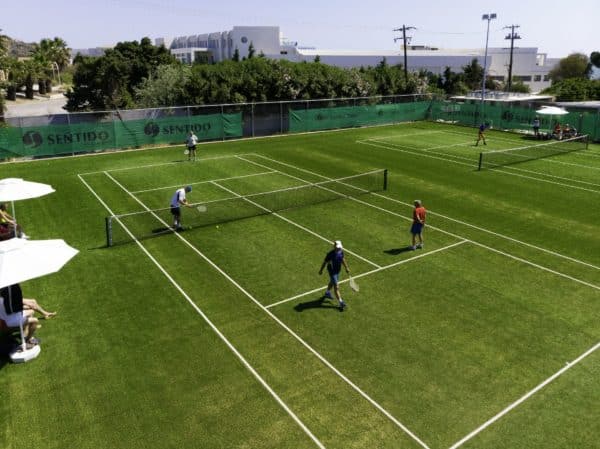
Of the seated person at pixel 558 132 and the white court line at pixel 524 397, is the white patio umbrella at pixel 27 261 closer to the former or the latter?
the white court line at pixel 524 397

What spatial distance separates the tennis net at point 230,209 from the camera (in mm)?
19406

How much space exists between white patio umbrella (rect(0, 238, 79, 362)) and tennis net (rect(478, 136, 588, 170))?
82.2ft

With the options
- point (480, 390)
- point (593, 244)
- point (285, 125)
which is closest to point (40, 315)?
point (480, 390)

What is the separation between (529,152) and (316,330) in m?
28.8

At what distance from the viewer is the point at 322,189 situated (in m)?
25.5

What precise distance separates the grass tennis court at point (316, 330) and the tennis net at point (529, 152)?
25.8ft

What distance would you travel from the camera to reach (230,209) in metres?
22.3

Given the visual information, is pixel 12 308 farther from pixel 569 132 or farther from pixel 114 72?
pixel 114 72

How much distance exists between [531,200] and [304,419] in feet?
62.3

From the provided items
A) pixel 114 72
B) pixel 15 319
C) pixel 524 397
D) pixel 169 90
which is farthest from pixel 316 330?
pixel 114 72

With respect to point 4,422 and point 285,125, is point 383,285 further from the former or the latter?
point 285,125

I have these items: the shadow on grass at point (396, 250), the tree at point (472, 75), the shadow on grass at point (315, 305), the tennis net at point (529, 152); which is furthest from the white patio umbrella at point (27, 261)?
the tree at point (472, 75)

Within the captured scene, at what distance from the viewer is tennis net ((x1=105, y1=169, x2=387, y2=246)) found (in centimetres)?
1941

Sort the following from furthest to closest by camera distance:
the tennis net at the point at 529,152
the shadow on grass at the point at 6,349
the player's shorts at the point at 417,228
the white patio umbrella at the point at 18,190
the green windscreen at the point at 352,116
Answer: the green windscreen at the point at 352,116
the tennis net at the point at 529,152
the player's shorts at the point at 417,228
the white patio umbrella at the point at 18,190
the shadow on grass at the point at 6,349
